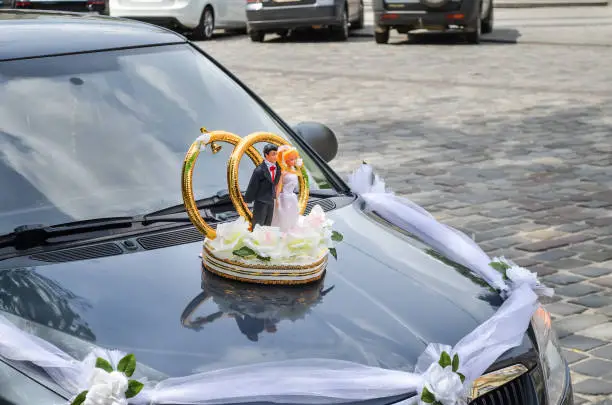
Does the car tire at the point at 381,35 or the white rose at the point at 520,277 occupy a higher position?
the white rose at the point at 520,277

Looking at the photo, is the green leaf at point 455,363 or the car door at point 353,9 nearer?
the green leaf at point 455,363

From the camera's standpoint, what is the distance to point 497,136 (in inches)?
439

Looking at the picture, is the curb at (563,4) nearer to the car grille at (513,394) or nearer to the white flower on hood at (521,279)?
the white flower on hood at (521,279)

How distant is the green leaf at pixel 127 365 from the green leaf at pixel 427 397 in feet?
2.37

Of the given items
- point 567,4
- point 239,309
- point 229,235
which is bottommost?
point 567,4

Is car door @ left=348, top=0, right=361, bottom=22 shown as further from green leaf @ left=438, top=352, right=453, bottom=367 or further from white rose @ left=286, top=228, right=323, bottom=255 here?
green leaf @ left=438, top=352, right=453, bottom=367

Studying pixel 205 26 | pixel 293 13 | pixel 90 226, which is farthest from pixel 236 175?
pixel 205 26

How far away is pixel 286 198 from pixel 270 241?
0.60ft

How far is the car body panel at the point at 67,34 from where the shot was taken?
4105mm

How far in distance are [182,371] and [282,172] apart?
0.91m

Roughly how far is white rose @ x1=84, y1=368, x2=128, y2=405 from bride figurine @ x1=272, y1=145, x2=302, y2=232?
93cm

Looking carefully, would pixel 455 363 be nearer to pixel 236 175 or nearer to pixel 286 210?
pixel 286 210

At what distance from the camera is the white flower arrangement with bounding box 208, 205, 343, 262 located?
3.24 meters

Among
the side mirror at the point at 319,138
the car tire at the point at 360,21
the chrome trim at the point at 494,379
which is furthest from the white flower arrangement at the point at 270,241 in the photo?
the car tire at the point at 360,21
